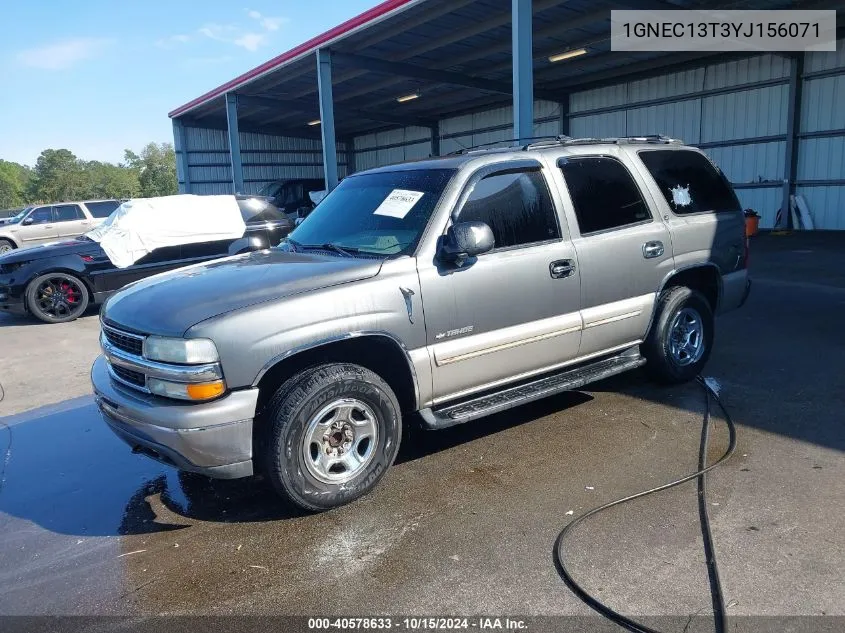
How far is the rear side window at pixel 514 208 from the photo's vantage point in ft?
13.4

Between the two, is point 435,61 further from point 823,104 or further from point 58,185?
point 58,185

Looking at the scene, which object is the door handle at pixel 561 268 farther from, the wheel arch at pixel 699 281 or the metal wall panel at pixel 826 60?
the metal wall panel at pixel 826 60

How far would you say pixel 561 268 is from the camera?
4281 millimetres

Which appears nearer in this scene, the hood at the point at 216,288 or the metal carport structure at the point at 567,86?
the hood at the point at 216,288

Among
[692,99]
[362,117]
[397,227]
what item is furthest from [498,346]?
[362,117]

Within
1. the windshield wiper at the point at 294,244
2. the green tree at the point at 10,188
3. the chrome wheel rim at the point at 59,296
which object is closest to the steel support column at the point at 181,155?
the chrome wheel rim at the point at 59,296

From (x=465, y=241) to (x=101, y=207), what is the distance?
1871cm

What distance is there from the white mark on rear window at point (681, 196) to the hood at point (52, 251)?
326 inches

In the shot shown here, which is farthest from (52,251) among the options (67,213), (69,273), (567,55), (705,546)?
(567,55)

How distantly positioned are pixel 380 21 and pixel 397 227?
1211 cm

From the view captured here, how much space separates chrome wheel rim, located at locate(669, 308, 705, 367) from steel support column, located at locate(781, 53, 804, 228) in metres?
14.9

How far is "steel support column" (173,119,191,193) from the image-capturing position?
92.8ft

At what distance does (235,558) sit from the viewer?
318cm

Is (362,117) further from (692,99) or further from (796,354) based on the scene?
(796,354)
